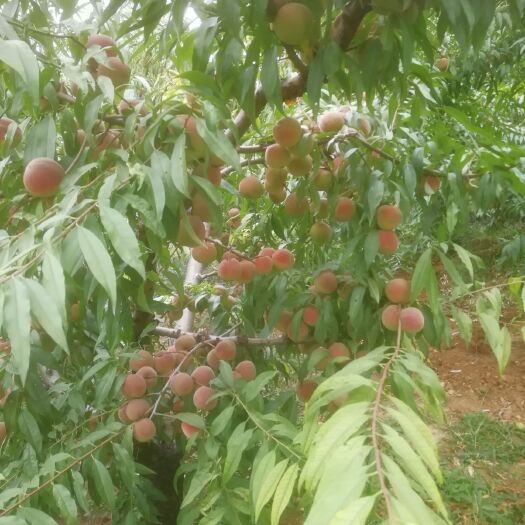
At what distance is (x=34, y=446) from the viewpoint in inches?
39.6

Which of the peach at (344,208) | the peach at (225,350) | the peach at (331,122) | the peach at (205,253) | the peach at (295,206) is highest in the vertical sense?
the peach at (331,122)

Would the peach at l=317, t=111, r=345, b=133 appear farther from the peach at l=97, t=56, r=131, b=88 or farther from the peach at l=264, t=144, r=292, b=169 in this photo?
the peach at l=97, t=56, r=131, b=88

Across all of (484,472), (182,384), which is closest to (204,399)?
(182,384)

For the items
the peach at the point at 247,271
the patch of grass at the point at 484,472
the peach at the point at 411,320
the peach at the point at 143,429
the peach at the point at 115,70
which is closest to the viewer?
the peach at the point at 115,70

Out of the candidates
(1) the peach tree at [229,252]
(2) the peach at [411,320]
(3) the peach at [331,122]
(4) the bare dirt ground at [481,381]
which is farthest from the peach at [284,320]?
(4) the bare dirt ground at [481,381]

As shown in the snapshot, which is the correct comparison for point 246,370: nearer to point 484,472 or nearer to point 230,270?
point 230,270

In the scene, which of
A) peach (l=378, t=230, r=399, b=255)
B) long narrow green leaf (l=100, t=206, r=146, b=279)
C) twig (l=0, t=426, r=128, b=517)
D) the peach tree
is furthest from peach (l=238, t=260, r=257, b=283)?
long narrow green leaf (l=100, t=206, r=146, b=279)

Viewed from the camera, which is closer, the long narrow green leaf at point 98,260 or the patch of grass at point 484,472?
the long narrow green leaf at point 98,260

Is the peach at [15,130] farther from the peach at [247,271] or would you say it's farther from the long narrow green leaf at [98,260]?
the peach at [247,271]

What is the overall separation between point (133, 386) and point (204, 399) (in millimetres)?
175

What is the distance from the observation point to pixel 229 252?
1374 mm

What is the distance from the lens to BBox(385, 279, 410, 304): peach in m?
1.06

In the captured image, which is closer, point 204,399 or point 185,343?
point 204,399

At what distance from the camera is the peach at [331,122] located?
3.97ft
